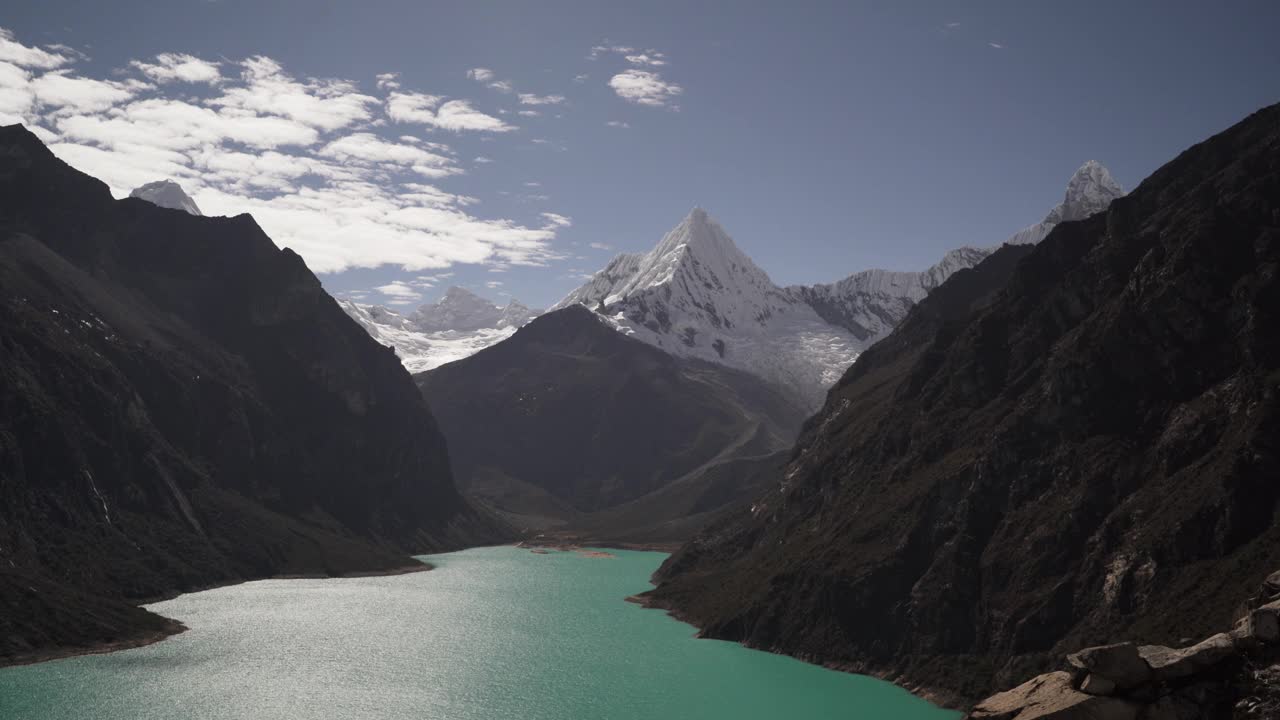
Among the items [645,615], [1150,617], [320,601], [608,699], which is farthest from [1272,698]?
[320,601]

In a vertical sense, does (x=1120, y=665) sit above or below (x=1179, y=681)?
above

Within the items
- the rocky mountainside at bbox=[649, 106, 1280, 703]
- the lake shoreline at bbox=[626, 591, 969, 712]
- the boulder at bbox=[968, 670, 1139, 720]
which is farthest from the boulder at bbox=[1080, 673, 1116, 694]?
the lake shoreline at bbox=[626, 591, 969, 712]

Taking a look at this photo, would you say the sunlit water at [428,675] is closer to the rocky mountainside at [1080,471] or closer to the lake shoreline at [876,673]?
the lake shoreline at [876,673]

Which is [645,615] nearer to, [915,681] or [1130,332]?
[915,681]

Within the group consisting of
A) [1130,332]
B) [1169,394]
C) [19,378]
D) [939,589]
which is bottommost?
[939,589]

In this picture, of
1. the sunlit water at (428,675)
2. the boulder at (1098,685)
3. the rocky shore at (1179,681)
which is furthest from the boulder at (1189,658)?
the sunlit water at (428,675)

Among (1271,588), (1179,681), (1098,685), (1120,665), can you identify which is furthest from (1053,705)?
(1271,588)

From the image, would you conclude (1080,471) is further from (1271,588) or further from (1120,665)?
(1120,665)
